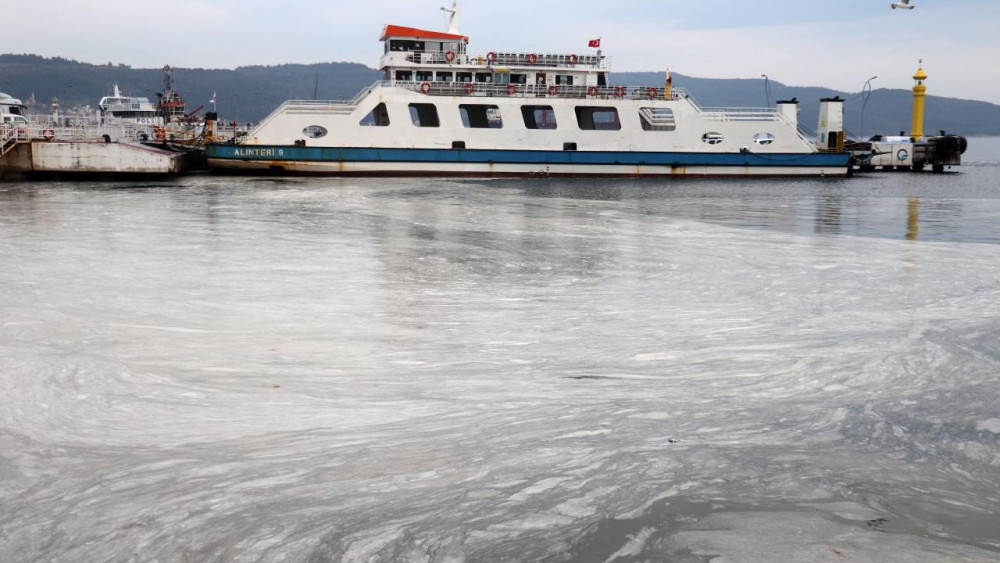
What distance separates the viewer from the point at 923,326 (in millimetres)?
5730

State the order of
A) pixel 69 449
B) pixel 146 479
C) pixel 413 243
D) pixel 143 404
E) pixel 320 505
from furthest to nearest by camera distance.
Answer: pixel 413 243, pixel 143 404, pixel 69 449, pixel 146 479, pixel 320 505

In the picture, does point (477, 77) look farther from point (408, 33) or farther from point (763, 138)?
point (763, 138)

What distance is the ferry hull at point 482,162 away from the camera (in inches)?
1125

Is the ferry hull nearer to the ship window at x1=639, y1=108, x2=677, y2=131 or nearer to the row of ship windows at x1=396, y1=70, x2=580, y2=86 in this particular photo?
the ship window at x1=639, y1=108, x2=677, y2=131

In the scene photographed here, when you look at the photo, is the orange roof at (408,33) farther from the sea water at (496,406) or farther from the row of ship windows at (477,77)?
the sea water at (496,406)

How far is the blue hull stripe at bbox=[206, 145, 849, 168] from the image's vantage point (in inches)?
1125

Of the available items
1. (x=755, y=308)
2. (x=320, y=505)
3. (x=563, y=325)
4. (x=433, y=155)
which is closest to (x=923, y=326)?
(x=755, y=308)

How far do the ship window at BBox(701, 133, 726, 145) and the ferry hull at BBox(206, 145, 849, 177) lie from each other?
0.59 metres

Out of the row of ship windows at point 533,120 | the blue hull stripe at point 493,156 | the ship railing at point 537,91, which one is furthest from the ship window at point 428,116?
the blue hull stripe at point 493,156

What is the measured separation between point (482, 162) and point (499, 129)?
1.45 m

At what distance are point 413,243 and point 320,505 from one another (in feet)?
26.7

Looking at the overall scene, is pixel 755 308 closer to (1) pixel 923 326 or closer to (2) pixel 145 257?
(1) pixel 923 326

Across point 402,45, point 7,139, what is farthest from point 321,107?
point 7,139

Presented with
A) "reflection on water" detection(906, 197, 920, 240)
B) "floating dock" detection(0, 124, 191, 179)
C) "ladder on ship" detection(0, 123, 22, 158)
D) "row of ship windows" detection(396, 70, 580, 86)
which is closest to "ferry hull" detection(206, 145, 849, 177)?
"row of ship windows" detection(396, 70, 580, 86)
